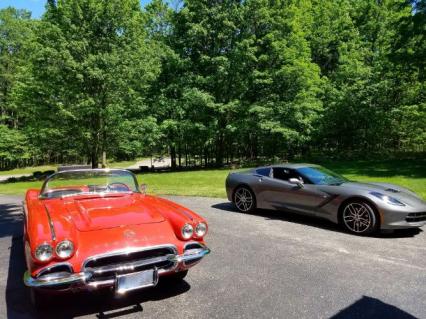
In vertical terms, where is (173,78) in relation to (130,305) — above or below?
above

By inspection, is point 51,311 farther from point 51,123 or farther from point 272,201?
point 51,123

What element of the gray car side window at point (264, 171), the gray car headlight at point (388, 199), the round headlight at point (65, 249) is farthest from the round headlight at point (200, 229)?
the gray car side window at point (264, 171)

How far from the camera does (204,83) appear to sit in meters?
24.2

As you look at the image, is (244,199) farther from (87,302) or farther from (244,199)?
(87,302)

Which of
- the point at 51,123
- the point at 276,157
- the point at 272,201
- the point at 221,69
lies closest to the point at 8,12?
the point at 51,123

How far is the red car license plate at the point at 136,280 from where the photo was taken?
337cm

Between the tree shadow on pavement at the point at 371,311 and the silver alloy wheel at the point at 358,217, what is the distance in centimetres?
289

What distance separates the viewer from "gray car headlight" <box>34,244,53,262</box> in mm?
3282

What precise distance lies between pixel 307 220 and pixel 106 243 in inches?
210

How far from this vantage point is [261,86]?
82.6 feet

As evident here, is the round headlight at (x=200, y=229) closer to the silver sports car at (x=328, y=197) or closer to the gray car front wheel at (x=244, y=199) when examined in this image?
the silver sports car at (x=328, y=197)

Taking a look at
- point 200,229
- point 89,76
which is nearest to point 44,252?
point 200,229

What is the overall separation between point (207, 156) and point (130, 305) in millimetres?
27560

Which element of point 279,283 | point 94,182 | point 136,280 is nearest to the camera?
point 136,280
